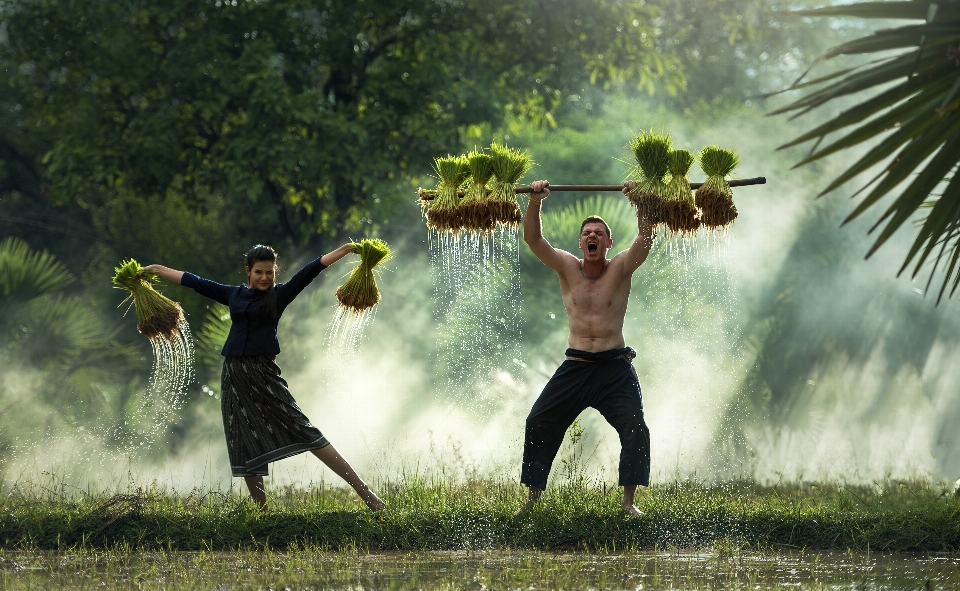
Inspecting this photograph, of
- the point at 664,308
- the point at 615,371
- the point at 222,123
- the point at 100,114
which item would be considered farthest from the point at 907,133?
the point at 100,114

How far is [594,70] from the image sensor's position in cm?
1764

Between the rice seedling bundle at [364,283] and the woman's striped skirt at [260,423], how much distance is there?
2.29ft

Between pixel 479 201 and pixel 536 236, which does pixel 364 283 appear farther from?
pixel 536 236

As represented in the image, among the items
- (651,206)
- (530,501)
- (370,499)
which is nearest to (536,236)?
(651,206)

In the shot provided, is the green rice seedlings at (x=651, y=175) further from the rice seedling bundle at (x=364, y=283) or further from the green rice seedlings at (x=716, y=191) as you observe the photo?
the rice seedling bundle at (x=364, y=283)

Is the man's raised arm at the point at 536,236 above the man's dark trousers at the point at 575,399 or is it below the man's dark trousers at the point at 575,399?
above

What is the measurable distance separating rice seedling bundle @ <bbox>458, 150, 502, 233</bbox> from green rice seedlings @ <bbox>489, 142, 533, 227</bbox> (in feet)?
0.07

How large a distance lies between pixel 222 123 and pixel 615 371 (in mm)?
9645

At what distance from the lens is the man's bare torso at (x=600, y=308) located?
25.1 feet

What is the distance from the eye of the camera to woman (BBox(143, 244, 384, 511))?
25.0ft

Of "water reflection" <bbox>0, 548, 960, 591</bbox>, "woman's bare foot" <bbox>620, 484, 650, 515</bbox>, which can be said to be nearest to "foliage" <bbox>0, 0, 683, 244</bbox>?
"woman's bare foot" <bbox>620, 484, 650, 515</bbox>

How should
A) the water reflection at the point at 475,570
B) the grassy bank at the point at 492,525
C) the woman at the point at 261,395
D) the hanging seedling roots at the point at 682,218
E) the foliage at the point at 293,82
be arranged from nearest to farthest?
the water reflection at the point at 475,570 < the grassy bank at the point at 492,525 < the hanging seedling roots at the point at 682,218 < the woman at the point at 261,395 < the foliage at the point at 293,82

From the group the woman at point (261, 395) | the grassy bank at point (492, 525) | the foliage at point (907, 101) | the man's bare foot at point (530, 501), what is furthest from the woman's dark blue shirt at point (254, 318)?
the foliage at point (907, 101)

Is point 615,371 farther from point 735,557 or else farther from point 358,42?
point 358,42
